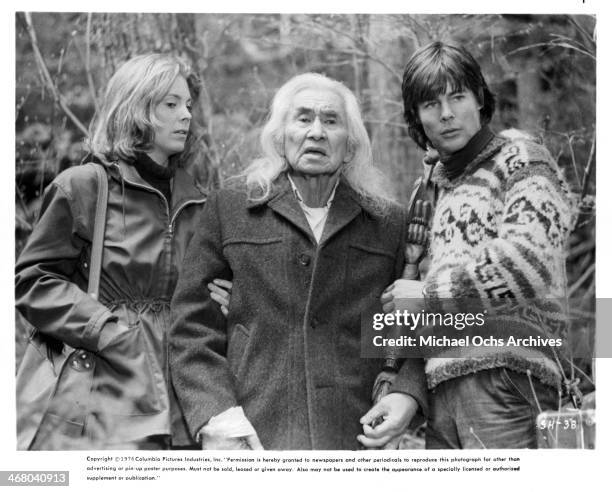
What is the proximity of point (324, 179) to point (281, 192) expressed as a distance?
0.55 feet

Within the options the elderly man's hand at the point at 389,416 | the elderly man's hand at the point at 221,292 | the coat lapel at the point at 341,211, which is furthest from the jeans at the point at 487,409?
the elderly man's hand at the point at 221,292

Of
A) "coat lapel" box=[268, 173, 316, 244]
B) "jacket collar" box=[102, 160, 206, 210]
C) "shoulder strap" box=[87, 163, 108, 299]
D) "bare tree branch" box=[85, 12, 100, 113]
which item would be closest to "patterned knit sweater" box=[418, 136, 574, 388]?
"coat lapel" box=[268, 173, 316, 244]

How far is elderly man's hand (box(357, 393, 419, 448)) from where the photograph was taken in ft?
9.42

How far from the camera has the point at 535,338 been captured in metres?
3.07

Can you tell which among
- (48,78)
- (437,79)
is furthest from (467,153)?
(48,78)

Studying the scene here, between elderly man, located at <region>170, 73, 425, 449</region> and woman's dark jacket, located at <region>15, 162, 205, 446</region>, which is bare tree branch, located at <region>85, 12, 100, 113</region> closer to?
woman's dark jacket, located at <region>15, 162, 205, 446</region>

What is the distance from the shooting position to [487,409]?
9.55 feet

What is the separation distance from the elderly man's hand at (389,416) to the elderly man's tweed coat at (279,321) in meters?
0.04

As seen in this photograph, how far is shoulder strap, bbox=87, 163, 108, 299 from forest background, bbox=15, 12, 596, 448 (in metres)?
0.32

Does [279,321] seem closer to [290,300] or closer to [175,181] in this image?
[290,300]
